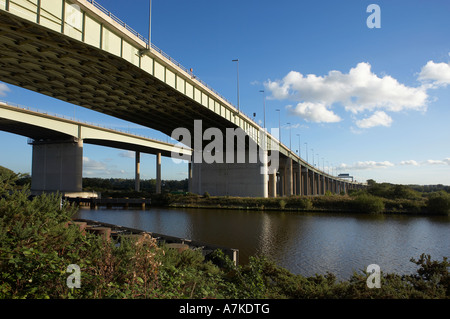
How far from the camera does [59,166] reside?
214 ft

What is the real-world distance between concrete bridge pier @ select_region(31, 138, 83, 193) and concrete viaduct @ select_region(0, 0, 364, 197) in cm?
1990

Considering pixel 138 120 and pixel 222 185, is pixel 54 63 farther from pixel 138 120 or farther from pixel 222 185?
pixel 222 185

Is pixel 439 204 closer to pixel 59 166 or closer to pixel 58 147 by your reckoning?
pixel 59 166

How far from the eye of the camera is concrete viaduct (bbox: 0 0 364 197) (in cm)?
1820

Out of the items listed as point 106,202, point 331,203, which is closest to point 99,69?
point 106,202

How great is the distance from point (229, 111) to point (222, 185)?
27.0m

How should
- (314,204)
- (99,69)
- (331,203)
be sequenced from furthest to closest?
(314,204)
(331,203)
(99,69)

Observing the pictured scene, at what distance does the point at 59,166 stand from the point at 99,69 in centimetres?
4623

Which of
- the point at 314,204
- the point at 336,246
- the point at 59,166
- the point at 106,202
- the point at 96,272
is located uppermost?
the point at 59,166

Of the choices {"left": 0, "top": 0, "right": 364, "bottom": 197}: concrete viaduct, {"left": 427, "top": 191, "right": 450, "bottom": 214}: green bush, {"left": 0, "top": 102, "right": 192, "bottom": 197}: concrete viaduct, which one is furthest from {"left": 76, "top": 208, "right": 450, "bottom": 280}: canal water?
{"left": 0, "top": 102, "right": 192, "bottom": 197}: concrete viaduct

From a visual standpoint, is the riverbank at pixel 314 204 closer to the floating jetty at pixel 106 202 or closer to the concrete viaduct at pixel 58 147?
the floating jetty at pixel 106 202

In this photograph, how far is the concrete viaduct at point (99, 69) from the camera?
18203mm

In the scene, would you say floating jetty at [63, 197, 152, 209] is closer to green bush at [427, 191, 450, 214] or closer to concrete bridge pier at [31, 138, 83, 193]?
concrete bridge pier at [31, 138, 83, 193]

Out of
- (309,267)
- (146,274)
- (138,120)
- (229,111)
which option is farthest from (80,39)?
(138,120)
